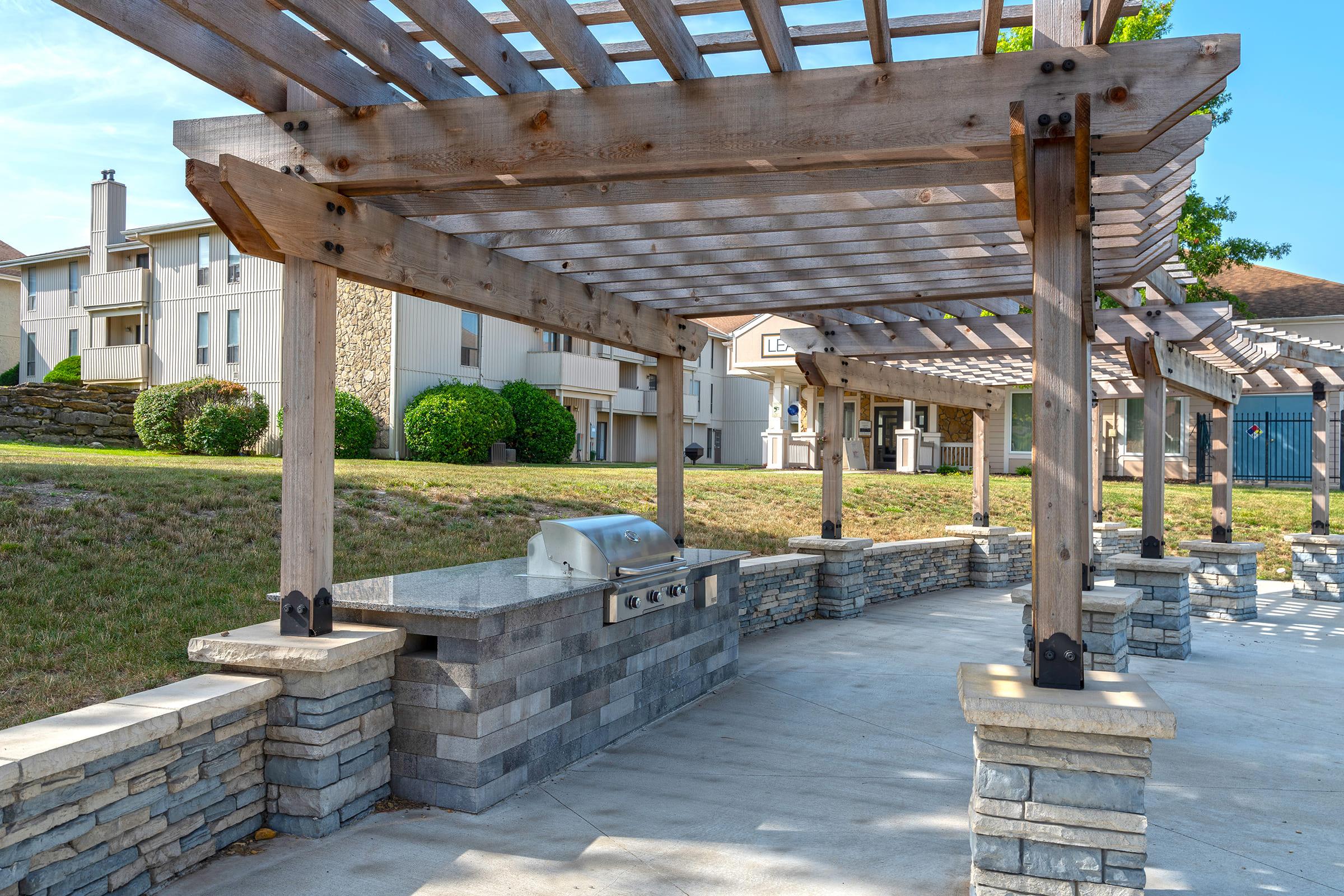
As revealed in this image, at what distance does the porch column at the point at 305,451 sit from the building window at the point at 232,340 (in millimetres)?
20450

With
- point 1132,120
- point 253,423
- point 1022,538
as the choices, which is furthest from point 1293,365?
point 253,423

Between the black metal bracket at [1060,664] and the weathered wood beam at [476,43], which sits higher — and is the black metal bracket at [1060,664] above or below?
below

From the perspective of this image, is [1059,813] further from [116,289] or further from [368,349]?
[116,289]

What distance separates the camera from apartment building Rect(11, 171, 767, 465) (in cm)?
2067

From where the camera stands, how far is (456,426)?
18.7 m

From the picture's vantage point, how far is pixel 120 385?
23.3 meters

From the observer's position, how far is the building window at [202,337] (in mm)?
22906

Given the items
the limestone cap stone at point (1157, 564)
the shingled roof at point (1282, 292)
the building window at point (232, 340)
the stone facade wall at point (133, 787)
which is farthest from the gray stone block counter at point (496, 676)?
the shingled roof at point (1282, 292)

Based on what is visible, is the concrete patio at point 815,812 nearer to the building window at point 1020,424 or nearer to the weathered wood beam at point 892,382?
the weathered wood beam at point 892,382

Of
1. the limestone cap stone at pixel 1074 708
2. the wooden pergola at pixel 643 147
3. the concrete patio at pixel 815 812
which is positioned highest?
the wooden pergola at pixel 643 147

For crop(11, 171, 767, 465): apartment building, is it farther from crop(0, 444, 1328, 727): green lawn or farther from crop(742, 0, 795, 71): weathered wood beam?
crop(742, 0, 795, 71): weathered wood beam

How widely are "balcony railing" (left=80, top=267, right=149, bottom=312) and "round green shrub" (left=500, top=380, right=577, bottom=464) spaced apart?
33.1 ft

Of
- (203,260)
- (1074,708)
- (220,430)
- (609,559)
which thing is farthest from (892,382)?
(203,260)

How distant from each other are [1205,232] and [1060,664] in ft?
61.2
